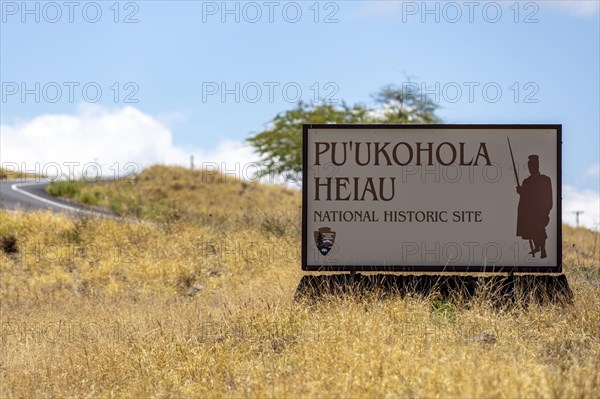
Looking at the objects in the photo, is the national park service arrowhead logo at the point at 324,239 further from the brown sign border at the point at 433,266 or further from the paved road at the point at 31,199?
the paved road at the point at 31,199

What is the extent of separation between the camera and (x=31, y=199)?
97.7 ft

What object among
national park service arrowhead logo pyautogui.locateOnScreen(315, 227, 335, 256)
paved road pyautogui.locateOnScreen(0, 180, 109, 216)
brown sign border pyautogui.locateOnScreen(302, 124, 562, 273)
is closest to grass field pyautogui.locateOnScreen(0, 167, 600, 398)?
brown sign border pyautogui.locateOnScreen(302, 124, 562, 273)

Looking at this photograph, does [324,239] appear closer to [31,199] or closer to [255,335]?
[255,335]

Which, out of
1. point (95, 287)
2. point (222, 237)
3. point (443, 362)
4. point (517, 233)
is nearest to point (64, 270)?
point (95, 287)

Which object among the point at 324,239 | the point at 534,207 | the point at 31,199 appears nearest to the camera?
the point at 324,239

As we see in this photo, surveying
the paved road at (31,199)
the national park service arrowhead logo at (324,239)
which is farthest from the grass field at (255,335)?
the paved road at (31,199)

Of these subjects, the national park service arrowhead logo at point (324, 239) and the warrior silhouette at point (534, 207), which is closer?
the national park service arrowhead logo at point (324, 239)

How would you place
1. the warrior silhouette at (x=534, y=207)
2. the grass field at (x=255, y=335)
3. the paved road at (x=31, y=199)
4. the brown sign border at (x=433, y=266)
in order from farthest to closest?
the paved road at (x=31, y=199)
the warrior silhouette at (x=534, y=207)
the brown sign border at (x=433, y=266)
the grass field at (x=255, y=335)

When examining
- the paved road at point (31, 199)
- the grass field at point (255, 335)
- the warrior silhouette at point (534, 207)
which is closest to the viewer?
the grass field at point (255, 335)

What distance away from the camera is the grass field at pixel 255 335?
22.2 ft

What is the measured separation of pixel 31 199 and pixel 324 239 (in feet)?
68.7

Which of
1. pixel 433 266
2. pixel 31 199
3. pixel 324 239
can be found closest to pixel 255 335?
pixel 324 239

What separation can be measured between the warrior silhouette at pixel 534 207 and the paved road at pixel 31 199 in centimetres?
1575

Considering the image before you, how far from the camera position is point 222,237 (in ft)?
60.0
